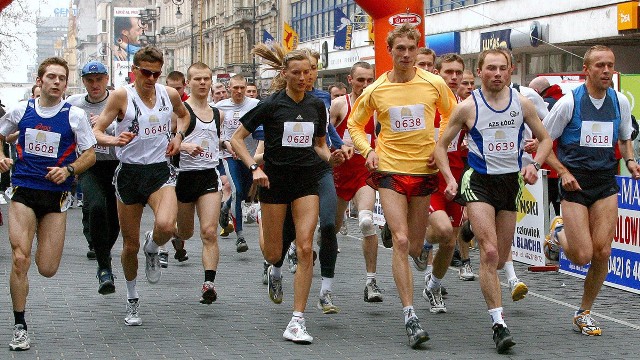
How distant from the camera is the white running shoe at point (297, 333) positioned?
827 centimetres

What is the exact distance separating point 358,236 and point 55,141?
921 cm

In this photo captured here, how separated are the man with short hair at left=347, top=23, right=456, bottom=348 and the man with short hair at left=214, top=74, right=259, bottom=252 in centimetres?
545

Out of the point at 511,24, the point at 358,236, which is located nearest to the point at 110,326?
the point at 358,236

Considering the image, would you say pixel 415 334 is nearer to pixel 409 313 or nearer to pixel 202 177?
pixel 409 313

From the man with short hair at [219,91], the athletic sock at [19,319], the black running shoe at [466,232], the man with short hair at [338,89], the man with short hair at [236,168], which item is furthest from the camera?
the man with short hair at [219,91]

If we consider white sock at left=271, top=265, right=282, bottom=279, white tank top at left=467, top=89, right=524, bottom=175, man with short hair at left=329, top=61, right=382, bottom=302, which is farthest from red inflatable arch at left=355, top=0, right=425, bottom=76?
white tank top at left=467, top=89, right=524, bottom=175

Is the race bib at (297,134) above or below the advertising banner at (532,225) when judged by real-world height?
above

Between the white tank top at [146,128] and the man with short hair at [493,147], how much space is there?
82.4 inches

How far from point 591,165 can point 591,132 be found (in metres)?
0.23

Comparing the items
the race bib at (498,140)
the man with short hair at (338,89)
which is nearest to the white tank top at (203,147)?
the race bib at (498,140)

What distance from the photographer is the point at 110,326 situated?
29.6 feet

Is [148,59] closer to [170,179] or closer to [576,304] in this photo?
[170,179]

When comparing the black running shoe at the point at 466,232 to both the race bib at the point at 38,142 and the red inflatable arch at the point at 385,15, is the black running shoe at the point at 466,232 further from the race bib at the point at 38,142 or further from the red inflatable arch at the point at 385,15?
the red inflatable arch at the point at 385,15

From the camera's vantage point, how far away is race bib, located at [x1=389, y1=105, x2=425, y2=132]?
29.0 feet
